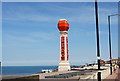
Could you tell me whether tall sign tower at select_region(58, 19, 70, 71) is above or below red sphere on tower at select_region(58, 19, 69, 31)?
below

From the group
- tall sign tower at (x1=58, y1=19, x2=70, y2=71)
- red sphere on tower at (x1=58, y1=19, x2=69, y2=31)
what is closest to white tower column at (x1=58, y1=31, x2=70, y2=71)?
tall sign tower at (x1=58, y1=19, x2=70, y2=71)

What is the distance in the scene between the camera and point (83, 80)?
51.1ft

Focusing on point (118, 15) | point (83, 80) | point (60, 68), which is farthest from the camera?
point (60, 68)

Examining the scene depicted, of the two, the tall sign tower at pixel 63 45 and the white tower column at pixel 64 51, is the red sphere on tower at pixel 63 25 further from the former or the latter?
the white tower column at pixel 64 51

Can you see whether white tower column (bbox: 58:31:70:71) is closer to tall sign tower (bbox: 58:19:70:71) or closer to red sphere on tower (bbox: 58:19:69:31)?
tall sign tower (bbox: 58:19:70:71)

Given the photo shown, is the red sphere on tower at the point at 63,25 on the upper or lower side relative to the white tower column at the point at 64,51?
upper

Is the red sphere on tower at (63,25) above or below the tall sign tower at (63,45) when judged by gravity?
above

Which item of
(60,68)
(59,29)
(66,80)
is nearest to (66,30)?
(59,29)

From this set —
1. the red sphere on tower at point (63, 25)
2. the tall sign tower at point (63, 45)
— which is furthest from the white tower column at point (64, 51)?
the red sphere on tower at point (63, 25)

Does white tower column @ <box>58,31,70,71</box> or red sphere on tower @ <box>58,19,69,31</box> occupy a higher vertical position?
red sphere on tower @ <box>58,19,69,31</box>

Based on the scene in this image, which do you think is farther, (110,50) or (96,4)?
(110,50)

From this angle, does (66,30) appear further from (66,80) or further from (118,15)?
(66,80)

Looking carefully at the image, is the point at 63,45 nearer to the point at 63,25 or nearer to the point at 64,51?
the point at 64,51

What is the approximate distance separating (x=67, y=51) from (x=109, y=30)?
14573 mm
